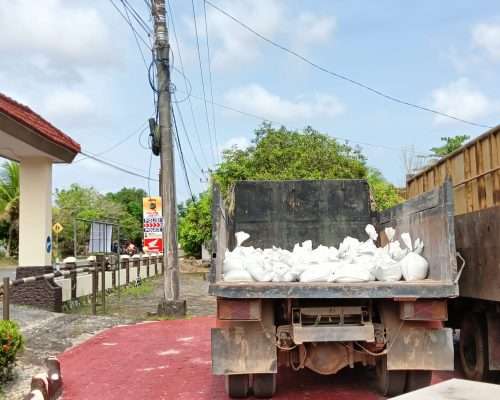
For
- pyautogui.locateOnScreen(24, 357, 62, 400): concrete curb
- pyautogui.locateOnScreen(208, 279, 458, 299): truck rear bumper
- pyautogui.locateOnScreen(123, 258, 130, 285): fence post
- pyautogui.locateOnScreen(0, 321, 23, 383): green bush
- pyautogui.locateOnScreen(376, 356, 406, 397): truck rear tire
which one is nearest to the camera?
pyautogui.locateOnScreen(208, 279, 458, 299): truck rear bumper

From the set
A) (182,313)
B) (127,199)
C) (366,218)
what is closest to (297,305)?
(366,218)

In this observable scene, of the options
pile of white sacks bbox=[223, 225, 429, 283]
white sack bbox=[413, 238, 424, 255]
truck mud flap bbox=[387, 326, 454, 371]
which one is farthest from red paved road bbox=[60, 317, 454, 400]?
white sack bbox=[413, 238, 424, 255]

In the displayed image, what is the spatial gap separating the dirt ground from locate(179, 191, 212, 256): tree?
44.1ft

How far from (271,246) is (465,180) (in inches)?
92.5

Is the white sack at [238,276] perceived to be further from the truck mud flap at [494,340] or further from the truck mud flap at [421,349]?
the truck mud flap at [494,340]

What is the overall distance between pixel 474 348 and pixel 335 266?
1982 millimetres

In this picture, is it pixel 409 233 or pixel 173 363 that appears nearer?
pixel 409 233

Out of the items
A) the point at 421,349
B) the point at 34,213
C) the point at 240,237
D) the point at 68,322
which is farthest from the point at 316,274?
the point at 34,213

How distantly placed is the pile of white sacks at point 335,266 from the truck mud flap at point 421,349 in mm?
466

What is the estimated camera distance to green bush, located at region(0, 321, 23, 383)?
621 centimetres

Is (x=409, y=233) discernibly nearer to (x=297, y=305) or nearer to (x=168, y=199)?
(x=297, y=305)

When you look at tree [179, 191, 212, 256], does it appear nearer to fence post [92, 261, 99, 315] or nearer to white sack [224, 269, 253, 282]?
fence post [92, 261, 99, 315]

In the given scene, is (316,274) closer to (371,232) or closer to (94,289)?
(371,232)

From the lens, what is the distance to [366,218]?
7598mm
